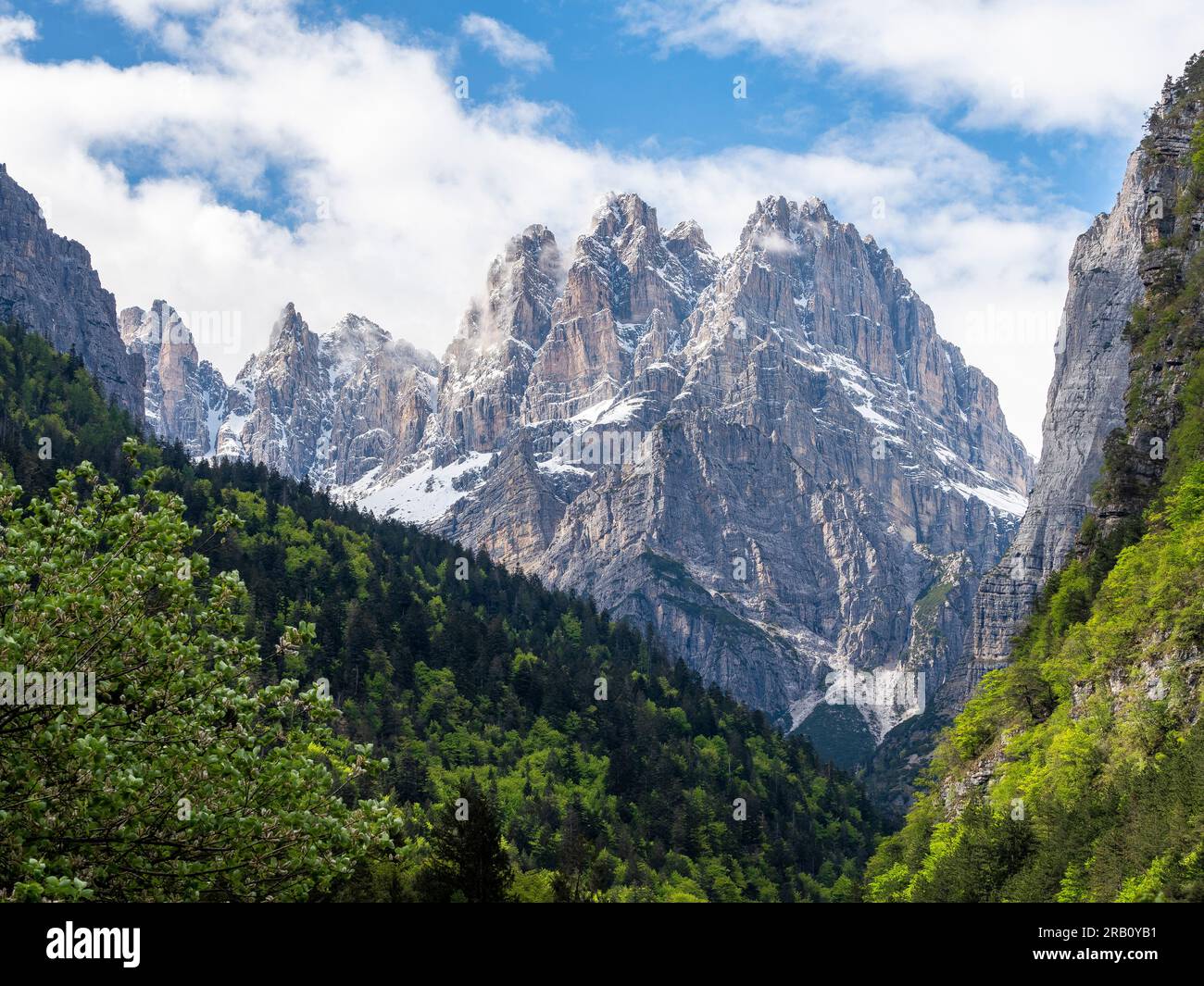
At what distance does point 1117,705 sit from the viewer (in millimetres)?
59000

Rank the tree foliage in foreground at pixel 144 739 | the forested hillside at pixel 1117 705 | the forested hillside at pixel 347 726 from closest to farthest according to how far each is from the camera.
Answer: the tree foliage in foreground at pixel 144 739 < the forested hillside at pixel 347 726 < the forested hillside at pixel 1117 705

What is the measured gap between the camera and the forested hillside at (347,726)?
23.4m

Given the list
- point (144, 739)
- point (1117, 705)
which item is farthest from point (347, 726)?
point (144, 739)

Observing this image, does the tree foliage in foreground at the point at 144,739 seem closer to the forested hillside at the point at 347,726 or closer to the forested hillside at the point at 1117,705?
the forested hillside at the point at 347,726

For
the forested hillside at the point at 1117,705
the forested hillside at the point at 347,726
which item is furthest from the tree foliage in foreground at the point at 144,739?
the forested hillside at the point at 1117,705

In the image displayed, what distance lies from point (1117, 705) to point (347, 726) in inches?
3104

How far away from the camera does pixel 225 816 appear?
24203 mm

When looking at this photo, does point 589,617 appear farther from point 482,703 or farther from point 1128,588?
point 1128,588

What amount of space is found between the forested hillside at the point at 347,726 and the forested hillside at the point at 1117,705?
18774 millimetres

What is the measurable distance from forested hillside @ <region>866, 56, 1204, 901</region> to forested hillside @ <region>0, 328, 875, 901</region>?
61.6ft
